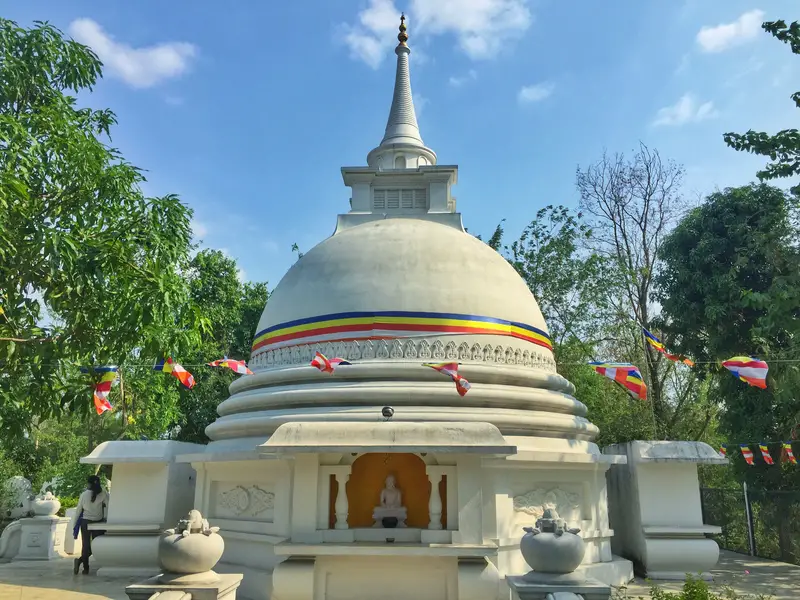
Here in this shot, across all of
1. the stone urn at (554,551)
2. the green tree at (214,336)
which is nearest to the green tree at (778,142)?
the stone urn at (554,551)

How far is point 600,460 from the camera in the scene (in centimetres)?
1152

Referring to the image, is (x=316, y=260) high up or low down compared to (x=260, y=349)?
up

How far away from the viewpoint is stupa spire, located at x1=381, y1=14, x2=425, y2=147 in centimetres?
1812

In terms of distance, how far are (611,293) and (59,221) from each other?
20210 mm

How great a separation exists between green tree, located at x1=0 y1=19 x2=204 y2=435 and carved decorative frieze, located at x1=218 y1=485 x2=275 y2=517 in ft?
10.5

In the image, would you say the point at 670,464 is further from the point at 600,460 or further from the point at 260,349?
the point at 260,349

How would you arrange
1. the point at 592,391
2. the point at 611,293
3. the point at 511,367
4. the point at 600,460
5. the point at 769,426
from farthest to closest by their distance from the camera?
the point at 611,293 < the point at 592,391 < the point at 769,426 < the point at 511,367 < the point at 600,460

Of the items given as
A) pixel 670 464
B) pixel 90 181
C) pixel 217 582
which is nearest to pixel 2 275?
pixel 90 181

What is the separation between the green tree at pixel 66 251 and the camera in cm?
826

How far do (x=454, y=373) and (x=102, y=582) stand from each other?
751 centimetres

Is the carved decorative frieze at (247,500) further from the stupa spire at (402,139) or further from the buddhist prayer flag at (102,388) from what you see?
the stupa spire at (402,139)

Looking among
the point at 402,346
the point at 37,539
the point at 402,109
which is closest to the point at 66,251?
the point at 402,346

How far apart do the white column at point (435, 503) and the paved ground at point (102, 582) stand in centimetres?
348

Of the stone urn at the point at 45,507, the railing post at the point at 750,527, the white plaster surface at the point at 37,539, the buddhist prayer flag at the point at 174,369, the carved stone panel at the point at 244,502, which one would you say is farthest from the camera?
the railing post at the point at 750,527
